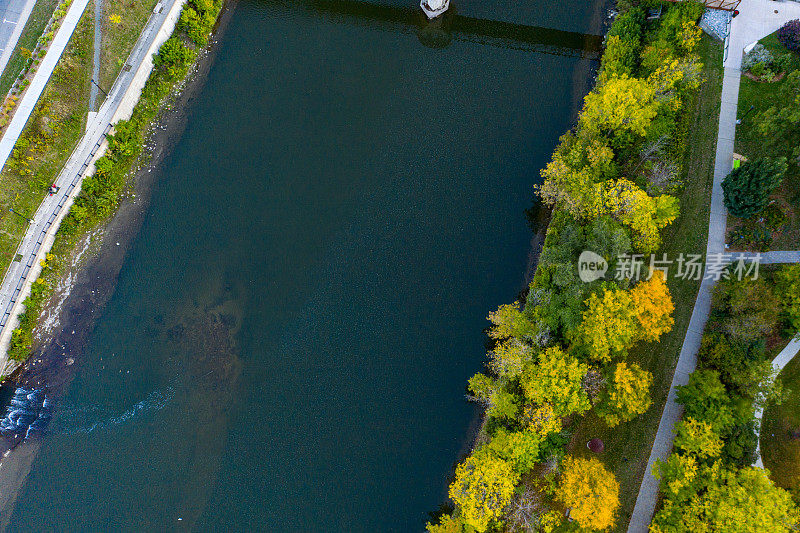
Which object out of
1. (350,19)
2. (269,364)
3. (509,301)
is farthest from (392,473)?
(350,19)

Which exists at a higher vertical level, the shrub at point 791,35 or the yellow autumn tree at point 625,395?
the shrub at point 791,35

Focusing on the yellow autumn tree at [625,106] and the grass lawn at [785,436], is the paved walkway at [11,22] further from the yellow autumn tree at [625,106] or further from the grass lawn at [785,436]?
the grass lawn at [785,436]

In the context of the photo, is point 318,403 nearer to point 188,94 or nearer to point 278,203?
point 278,203

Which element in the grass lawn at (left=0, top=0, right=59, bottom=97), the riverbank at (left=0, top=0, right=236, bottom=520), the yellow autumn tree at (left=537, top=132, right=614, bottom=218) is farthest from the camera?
the grass lawn at (left=0, top=0, right=59, bottom=97)

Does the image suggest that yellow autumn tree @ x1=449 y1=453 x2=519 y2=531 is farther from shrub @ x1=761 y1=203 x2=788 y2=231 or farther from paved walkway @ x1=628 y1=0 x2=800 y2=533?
shrub @ x1=761 y1=203 x2=788 y2=231

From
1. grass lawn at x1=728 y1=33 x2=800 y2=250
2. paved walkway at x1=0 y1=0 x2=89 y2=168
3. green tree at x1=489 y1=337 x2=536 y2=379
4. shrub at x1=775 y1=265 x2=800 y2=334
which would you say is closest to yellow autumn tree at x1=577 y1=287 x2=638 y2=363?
green tree at x1=489 y1=337 x2=536 y2=379

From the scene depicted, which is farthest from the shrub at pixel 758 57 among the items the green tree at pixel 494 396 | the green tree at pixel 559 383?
the green tree at pixel 494 396

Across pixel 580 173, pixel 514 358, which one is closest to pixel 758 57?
pixel 580 173
